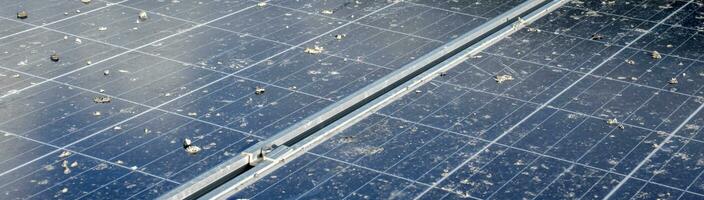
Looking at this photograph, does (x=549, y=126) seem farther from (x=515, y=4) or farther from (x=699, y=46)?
→ (x=515, y=4)

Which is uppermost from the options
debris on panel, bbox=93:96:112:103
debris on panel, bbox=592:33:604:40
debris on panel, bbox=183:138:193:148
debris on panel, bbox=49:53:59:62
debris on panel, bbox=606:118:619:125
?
debris on panel, bbox=183:138:193:148

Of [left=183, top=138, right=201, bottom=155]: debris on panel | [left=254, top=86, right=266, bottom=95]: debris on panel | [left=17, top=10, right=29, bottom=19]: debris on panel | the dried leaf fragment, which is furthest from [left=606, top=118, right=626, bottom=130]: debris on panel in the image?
[left=17, top=10, right=29, bottom=19]: debris on panel

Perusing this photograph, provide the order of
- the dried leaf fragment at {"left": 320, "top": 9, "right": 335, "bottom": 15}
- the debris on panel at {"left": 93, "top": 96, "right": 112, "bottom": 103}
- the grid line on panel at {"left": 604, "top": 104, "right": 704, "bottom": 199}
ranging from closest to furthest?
the grid line on panel at {"left": 604, "top": 104, "right": 704, "bottom": 199} < the debris on panel at {"left": 93, "top": 96, "right": 112, "bottom": 103} < the dried leaf fragment at {"left": 320, "top": 9, "right": 335, "bottom": 15}

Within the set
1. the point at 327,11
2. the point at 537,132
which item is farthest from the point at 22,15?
the point at 537,132

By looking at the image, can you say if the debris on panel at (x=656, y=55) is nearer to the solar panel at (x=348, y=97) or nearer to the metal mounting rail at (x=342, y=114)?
the solar panel at (x=348, y=97)

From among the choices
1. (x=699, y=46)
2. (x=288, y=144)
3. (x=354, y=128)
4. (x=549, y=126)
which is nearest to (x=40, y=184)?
(x=288, y=144)

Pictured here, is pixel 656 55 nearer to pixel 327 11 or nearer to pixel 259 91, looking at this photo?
pixel 327 11

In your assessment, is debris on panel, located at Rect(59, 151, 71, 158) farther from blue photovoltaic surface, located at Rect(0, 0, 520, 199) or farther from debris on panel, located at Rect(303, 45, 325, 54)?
debris on panel, located at Rect(303, 45, 325, 54)

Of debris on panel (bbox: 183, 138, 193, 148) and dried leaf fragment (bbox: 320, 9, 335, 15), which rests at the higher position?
debris on panel (bbox: 183, 138, 193, 148)
